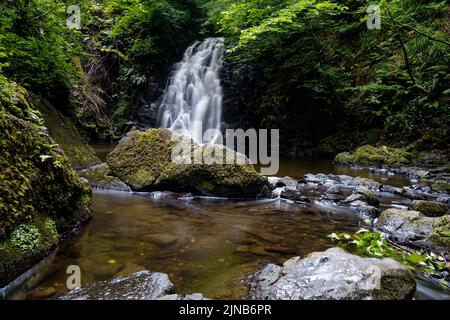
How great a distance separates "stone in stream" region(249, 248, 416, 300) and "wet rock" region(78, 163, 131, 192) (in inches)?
183

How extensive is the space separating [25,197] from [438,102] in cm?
1204

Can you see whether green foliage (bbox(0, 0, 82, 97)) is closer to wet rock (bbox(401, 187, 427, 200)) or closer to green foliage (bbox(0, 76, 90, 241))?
green foliage (bbox(0, 76, 90, 241))

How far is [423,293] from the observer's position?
270 cm

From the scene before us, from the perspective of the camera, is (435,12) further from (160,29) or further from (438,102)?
(160,29)

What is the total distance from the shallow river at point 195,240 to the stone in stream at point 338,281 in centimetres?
36

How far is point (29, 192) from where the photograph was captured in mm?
3195

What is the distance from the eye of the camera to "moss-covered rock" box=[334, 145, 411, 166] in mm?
10474

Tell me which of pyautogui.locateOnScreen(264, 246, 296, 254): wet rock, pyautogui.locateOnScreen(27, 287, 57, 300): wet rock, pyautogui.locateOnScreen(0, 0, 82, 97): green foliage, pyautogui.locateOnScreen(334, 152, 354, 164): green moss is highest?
pyautogui.locateOnScreen(0, 0, 82, 97): green foliage

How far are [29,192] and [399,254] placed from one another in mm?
4105

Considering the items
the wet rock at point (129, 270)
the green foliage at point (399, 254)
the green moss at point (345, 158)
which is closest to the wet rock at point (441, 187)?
the green moss at point (345, 158)

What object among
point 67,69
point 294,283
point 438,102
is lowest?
point 294,283

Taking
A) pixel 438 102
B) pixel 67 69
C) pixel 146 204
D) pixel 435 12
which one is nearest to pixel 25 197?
pixel 146 204

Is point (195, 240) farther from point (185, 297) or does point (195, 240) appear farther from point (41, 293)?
point (41, 293)

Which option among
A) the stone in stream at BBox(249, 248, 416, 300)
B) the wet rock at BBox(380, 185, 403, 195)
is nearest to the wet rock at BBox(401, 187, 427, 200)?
the wet rock at BBox(380, 185, 403, 195)
